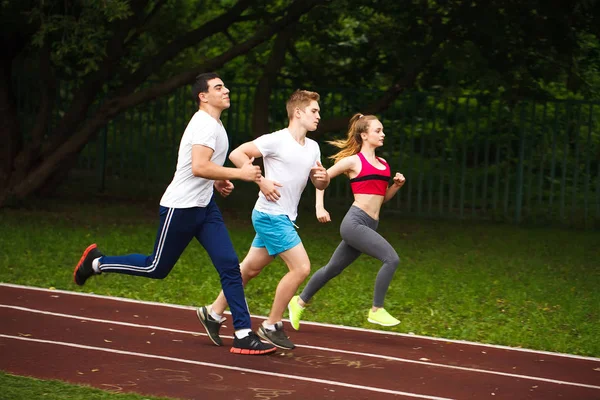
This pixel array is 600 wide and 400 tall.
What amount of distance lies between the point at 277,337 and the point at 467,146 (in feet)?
40.2

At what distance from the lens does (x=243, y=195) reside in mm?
21359

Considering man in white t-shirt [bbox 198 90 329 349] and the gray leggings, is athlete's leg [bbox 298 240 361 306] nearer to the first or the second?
the gray leggings

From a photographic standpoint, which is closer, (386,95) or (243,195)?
(386,95)

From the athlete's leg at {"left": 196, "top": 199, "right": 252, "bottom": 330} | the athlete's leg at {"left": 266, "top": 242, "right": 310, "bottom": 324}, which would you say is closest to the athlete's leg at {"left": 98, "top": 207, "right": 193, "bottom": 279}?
the athlete's leg at {"left": 196, "top": 199, "right": 252, "bottom": 330}

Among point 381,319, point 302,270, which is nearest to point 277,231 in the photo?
point 302,270

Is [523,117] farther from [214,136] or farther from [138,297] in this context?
[214,136]

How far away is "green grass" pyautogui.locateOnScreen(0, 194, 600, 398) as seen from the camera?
31.8ft

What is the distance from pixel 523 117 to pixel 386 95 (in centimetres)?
260

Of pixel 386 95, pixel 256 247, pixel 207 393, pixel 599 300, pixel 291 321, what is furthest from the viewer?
pixel 386 95

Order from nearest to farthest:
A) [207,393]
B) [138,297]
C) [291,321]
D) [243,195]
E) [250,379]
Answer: [207,393], [250,379], [291,321], [138,297], [243,195]

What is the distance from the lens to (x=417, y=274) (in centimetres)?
1233

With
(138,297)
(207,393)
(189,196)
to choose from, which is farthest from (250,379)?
(138,297)

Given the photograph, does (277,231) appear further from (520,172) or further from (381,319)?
(520,172)

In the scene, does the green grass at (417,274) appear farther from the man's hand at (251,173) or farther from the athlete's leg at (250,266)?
the man's hand at (251,173)
